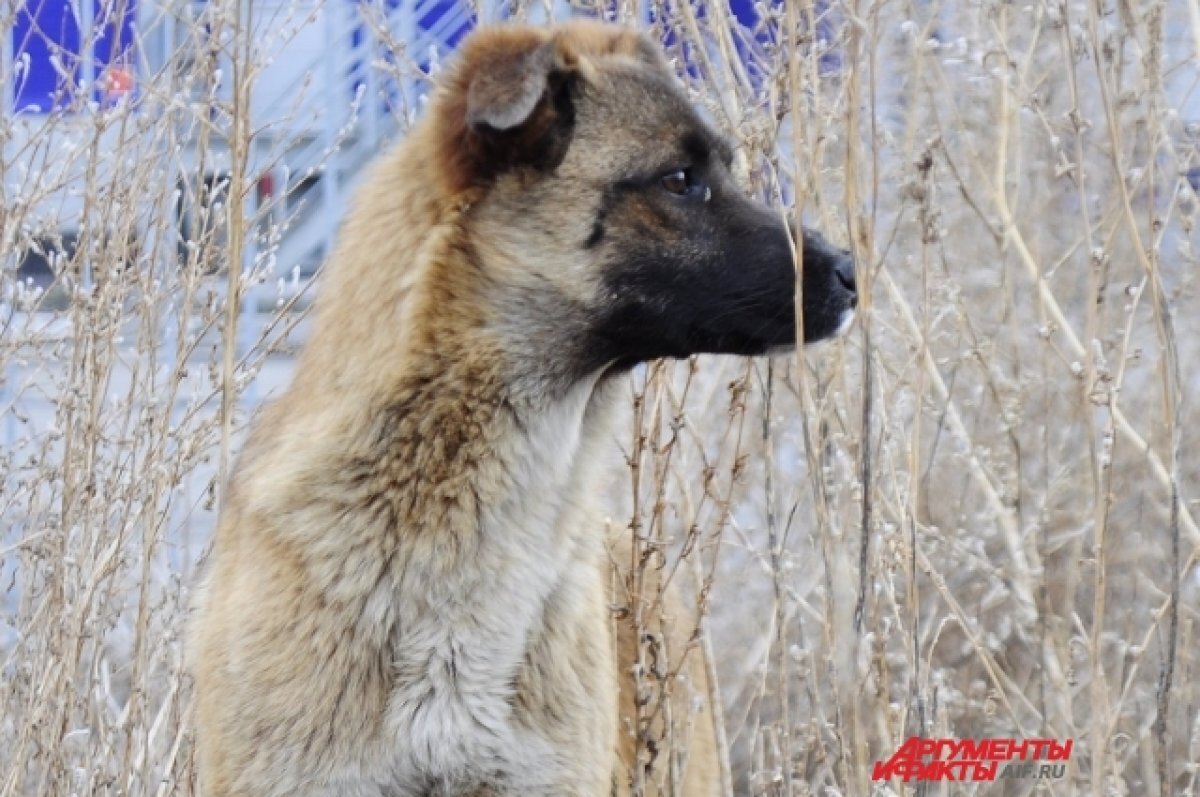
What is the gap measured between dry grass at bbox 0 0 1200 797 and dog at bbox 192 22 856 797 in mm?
228

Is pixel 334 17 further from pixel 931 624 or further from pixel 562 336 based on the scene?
pixel 562 336

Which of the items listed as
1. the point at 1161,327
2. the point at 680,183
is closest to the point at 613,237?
the point at 680,183

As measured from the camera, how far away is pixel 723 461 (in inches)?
217

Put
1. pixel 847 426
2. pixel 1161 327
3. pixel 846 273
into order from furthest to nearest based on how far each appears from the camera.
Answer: pixel 847 426 → pixel 846 273 → pixel 1161 327

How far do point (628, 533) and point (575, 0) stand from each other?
4.61 ft

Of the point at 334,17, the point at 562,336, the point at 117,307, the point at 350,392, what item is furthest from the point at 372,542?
the point at 334,17

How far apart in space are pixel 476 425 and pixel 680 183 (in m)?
0.65

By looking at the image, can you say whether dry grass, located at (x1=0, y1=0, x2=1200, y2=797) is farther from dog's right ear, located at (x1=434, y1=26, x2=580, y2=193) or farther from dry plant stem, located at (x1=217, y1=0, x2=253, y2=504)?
dog's right ear, located at (x1=434, y1=26, x2=580, y2=193)

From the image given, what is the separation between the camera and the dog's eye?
3215 millimetres

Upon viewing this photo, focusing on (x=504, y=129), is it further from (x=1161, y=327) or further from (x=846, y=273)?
(x=1161, y=327)

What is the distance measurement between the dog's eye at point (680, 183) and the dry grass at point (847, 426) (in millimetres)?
193

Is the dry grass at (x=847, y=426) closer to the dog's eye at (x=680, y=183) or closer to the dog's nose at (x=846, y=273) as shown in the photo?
the dog's nose at (x=846, y=273)

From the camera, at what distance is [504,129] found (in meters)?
3.04

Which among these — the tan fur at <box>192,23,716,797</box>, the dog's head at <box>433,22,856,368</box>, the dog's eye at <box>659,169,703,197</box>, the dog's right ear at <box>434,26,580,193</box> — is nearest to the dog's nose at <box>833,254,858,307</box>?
the dog's head at <box>433,22,856,368</box>
